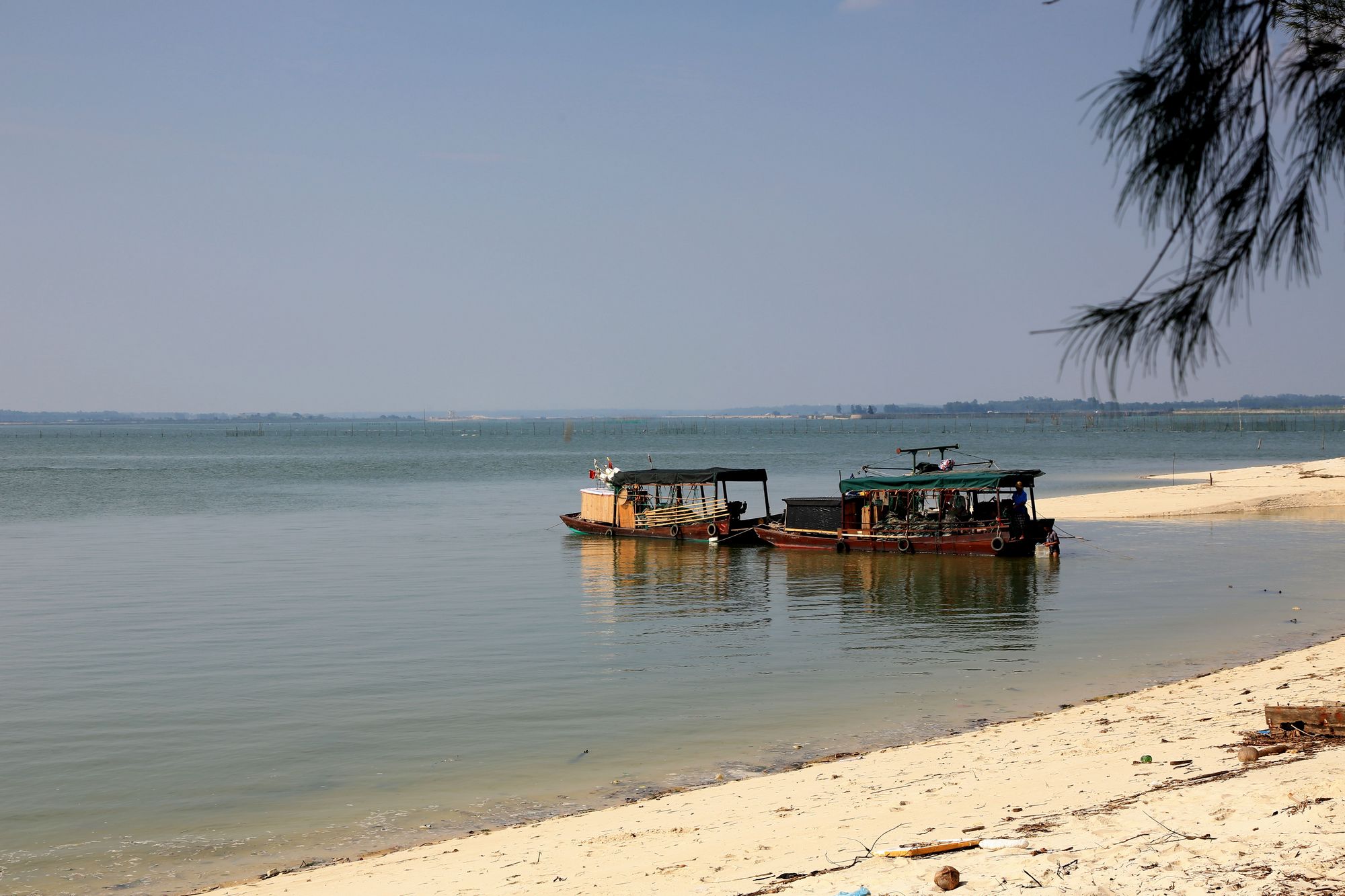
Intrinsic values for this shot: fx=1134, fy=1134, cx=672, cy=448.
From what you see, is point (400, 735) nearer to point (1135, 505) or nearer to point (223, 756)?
point (223, 756)

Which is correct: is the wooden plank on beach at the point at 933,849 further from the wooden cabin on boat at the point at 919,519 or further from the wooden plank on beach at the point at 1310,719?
the wooden cabin on boat at the point at 919,519

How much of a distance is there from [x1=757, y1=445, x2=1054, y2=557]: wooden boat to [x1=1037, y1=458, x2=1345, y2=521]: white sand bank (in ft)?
40.9

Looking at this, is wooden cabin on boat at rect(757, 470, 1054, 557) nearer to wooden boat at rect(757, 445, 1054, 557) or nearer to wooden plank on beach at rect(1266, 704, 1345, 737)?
wooden boat at rect(757, 445, 1054, 557)

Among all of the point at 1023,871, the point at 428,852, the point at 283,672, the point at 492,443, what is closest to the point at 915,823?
the point at 1023,871

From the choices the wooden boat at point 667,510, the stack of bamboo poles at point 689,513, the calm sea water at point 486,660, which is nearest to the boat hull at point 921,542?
the calm sea water at point 486,660

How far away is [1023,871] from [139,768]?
1138 centimetres

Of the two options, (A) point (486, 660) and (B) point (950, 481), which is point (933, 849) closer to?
(A) point (486, 660)

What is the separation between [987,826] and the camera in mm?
8906

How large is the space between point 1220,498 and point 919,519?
22087 mm

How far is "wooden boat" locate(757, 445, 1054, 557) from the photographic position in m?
35.2

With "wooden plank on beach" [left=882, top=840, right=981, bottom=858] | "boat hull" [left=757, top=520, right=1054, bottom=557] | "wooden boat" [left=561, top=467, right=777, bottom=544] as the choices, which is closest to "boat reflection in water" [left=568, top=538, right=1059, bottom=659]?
"boat hull" [left=757, top=520, right=1054, bottom=557]

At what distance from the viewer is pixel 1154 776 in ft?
33.0

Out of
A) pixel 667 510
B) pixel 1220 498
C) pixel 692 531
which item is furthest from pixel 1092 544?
pixel 1220 498

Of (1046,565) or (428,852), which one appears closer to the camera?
(428,852)
